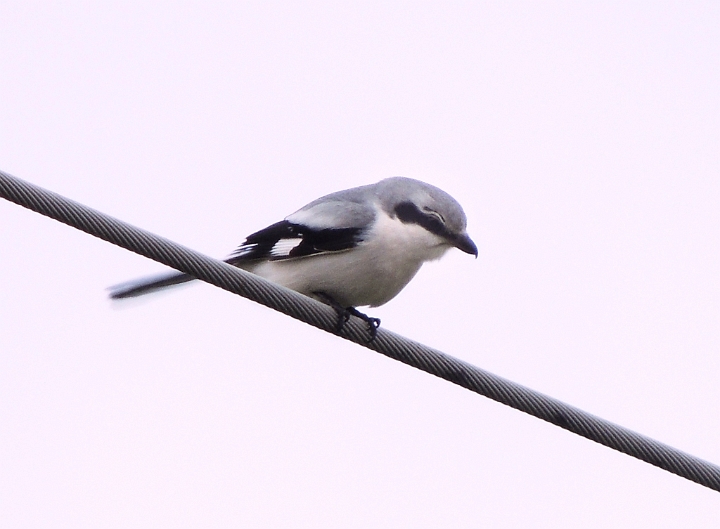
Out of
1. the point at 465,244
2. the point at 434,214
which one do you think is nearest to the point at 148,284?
the point at 434,214

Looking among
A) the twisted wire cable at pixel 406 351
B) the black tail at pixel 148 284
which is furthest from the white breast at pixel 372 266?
the twisted wire cable at pixel 406 351

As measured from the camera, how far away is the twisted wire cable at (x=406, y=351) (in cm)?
418

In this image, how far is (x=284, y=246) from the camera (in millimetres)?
6598

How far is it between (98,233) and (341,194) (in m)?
2.88

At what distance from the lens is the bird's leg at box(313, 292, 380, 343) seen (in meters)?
5.31

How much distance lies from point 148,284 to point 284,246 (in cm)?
84

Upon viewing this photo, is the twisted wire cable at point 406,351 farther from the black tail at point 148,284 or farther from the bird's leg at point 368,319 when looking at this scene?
the black tail at point 148,284

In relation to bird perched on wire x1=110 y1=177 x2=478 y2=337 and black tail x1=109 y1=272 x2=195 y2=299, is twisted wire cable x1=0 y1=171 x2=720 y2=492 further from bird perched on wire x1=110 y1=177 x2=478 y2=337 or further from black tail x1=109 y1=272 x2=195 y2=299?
black tail x1=109 y1=272 x2=195 y2=299

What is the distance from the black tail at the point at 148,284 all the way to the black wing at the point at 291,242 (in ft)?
1.66

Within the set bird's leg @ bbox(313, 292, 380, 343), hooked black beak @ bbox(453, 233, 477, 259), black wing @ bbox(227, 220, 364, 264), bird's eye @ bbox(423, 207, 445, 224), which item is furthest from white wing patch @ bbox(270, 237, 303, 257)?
hooked black beak @ bbox(453, 233, 477, 259)

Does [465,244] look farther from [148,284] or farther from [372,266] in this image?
[148,284]

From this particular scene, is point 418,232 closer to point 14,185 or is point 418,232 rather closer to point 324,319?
point 324,319

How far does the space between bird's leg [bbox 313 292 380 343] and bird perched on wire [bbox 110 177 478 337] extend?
0.04ft

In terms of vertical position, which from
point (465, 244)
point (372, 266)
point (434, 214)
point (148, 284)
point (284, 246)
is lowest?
point (148, 284)
